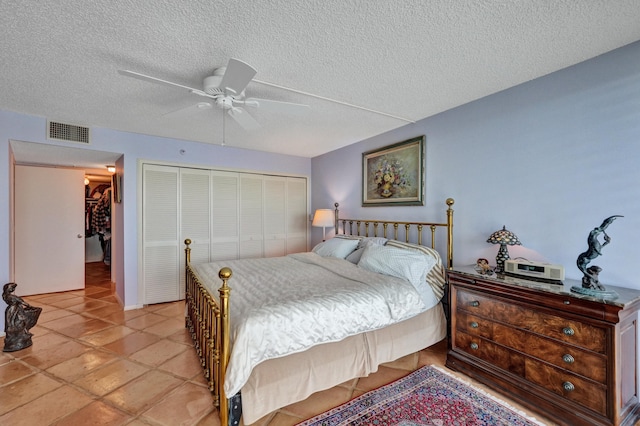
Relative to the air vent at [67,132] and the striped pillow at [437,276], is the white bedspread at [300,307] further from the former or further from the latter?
Result: the air vent at [67,132]

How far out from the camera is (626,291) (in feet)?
5.64

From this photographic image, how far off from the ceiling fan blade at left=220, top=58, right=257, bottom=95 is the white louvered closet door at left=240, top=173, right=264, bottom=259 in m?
2.77

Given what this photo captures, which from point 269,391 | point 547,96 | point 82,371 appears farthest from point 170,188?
point 547,96

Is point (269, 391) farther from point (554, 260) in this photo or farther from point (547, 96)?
point (547, 96)

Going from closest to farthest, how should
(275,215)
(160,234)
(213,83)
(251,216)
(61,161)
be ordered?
(213,83) < (160,234) < (61,161) < (251,216) < (275,215)

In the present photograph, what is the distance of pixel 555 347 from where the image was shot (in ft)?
5.69

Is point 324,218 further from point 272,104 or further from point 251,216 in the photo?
point 272,104

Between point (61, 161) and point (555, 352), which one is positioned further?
point (61, 161)

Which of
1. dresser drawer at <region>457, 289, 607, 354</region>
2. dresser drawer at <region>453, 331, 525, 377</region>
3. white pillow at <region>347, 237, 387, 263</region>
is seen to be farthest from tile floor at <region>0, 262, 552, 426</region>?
white pillow at <region>347, 237, 387, 263</region>

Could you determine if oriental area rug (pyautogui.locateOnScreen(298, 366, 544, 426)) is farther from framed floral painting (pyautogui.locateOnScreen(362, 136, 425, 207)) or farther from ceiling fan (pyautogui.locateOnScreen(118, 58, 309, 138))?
ceiling fan (pyautogui.locateOnScreen(118, 58, 309, 138))

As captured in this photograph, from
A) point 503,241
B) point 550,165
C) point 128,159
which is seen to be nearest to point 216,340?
point 503,241

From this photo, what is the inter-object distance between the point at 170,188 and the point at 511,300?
4.26 meters

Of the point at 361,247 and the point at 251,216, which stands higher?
the point at 251,216

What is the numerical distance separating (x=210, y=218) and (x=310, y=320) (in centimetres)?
307
